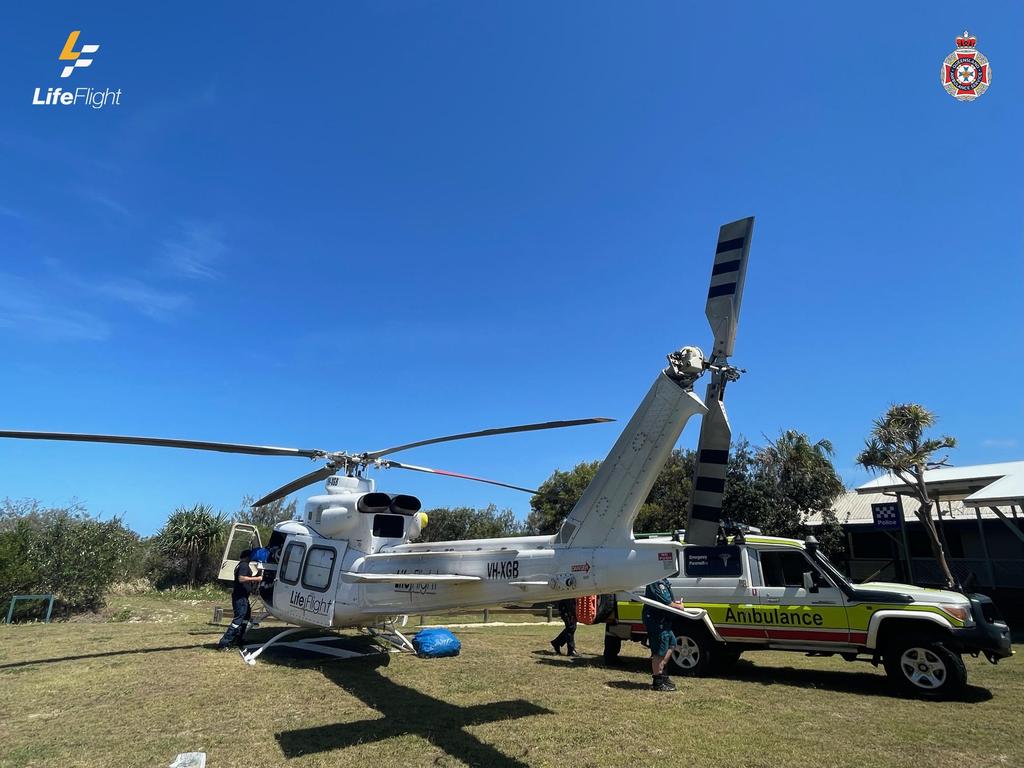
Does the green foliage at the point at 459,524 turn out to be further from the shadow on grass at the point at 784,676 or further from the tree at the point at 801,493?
the shadow on grass at the point at 784,676

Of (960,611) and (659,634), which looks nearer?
(960,611)

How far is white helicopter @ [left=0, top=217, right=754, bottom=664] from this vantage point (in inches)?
223

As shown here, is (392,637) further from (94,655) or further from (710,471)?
(710,471)

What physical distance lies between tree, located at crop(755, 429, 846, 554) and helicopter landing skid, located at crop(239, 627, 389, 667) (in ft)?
72.3

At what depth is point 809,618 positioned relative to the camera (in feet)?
28.0

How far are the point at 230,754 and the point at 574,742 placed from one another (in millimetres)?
3339

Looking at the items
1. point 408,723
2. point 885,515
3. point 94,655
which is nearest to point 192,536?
point 94,655

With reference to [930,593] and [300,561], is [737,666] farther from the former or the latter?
[300,561]

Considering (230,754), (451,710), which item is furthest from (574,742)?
(230,754)

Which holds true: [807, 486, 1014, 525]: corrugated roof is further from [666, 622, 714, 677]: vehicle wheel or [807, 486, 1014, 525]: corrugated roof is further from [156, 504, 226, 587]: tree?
[156, 504, 226, 587]: tree

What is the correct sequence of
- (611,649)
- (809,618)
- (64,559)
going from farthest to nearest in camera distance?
(64,559)
(611,649)
(809,618)

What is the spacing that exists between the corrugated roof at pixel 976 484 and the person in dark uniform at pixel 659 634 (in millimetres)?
13707

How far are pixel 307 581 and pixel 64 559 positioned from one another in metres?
13.4

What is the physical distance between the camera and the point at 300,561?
392 inches
